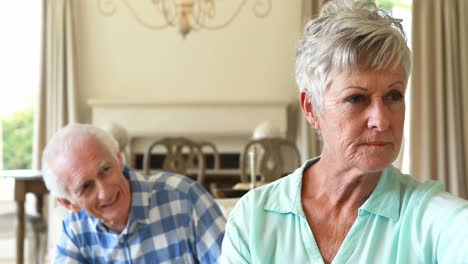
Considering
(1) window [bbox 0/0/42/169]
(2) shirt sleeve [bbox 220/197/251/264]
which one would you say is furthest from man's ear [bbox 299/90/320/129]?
(1) window [bbox 0/0/42/169]

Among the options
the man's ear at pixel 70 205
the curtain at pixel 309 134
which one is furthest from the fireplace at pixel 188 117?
the man's ear at pixel 70 205

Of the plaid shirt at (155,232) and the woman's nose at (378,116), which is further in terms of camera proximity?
the plaid shirt at (155,232)

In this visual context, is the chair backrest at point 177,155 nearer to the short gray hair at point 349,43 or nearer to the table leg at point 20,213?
the table leg at point 20,213

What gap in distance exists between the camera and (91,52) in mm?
6406

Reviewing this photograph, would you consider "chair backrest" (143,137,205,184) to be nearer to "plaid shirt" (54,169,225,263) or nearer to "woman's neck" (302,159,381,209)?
"plaid shirt" (54,169,225,263)

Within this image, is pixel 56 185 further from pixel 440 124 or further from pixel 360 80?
pixel 440 124

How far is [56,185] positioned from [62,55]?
451cm

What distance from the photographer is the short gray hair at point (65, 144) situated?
5.89ft

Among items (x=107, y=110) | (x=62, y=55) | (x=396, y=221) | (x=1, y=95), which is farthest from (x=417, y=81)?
(x=396, y=221)

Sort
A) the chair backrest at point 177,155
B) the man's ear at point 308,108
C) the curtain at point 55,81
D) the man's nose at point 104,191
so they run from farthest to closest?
the curtain at point 55,81, the chair backrest at point 177,155, the man's nose at point 104,191, the man's ear at point 308,108

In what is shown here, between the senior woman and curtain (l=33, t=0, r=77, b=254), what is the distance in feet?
16.8

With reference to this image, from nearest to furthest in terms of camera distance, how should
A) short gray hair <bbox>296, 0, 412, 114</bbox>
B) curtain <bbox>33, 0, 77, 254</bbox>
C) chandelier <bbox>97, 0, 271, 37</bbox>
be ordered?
short gray hair <bbox>296, 0, 412, 114</bbox>, curtain <bbox>33, 0, 77, 254</bbox>, chandelier <bbox>97, 0, 271, 37</bbox>

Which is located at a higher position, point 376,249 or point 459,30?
point 459,30

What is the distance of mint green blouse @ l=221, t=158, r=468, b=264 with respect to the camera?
1018 millimetres
